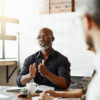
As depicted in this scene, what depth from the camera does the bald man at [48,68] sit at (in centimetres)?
231

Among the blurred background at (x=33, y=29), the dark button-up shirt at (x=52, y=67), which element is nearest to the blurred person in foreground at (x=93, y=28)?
the dark button-up shirt at (x=52, y=67)

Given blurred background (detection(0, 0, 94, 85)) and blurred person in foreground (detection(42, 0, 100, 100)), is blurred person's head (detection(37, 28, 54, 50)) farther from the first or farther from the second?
blurred person in foreground (detection(42, 0, 100, 100))

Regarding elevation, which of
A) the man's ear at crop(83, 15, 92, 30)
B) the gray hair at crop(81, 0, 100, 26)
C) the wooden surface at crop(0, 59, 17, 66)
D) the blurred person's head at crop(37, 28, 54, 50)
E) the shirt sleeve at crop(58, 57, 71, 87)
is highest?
the gray hair at crop(81, 0, 100, 26)

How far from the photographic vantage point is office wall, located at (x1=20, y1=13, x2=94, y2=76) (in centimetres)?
422

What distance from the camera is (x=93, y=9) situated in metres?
0.54

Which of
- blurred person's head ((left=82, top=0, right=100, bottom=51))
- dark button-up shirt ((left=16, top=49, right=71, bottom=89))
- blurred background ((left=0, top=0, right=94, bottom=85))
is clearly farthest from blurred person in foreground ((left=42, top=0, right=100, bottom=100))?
blurred background ((left=0, top=0, right=94, bottom=85))

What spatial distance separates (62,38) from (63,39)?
30 millimetres

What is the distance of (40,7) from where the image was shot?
4.78m

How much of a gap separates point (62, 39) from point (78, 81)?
896 millimetres

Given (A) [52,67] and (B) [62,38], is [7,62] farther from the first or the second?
(A) [52,67]

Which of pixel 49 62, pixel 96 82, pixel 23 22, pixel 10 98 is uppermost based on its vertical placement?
pixel 23 22

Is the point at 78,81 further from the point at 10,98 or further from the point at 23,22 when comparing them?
the point at 10,98

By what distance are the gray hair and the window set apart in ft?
13.7

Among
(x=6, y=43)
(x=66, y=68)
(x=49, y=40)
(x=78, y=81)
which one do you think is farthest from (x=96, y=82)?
(x=6, y=43)
